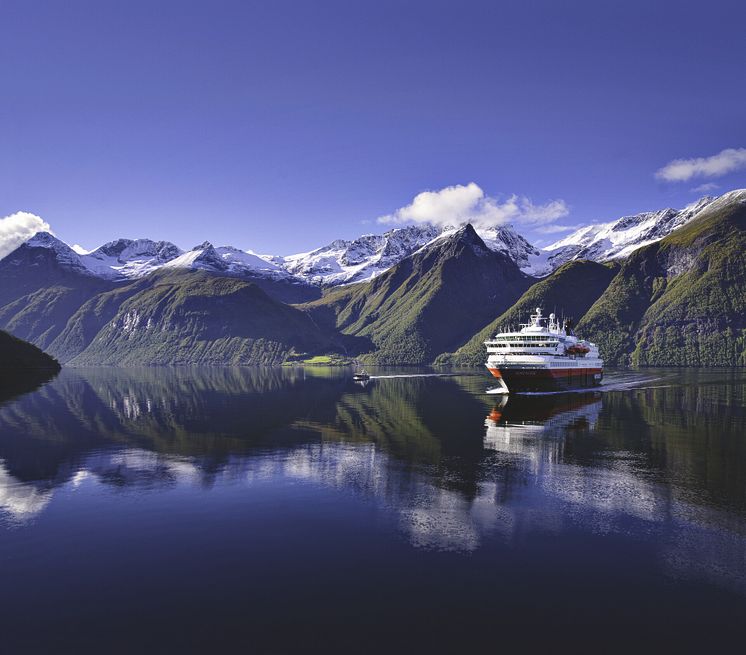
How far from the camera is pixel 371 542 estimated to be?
43.1m

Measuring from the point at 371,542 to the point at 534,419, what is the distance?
79.0 m

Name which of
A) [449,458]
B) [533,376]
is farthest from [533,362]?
[449,458]

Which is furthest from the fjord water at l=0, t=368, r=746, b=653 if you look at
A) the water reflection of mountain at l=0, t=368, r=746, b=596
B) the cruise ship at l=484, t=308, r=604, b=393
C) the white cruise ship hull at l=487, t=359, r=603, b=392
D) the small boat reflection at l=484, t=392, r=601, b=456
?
the cruise ship at l=484, t=308, r=604, b=393

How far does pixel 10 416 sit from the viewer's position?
12006 cm

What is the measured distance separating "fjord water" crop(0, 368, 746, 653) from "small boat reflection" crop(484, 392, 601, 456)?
1.62 metres

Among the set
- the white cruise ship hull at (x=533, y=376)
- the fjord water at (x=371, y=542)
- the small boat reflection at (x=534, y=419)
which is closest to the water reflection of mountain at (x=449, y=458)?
the fjord water at (x=371, y=542)

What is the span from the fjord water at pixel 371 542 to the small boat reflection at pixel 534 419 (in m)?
1.62

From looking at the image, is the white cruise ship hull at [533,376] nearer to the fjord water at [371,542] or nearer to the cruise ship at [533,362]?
the cruise ship at [533,362]

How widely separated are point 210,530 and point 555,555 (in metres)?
29.9

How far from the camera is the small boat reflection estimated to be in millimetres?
86375

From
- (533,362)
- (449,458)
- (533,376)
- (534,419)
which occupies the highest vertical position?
(533,362)

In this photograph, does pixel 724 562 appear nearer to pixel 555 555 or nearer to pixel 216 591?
pixel 555 555

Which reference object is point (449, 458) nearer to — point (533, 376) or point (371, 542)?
point (371, 542)

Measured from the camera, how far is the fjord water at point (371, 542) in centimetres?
3045
